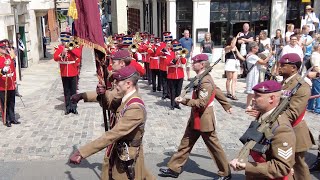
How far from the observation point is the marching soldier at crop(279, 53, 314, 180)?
478 cm

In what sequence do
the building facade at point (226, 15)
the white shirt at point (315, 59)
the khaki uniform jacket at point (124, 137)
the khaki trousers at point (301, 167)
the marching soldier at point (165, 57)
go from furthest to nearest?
the building facade at point (226, 15), the marching soldier at point (165, 57), the white shirt at point (315, 59), the khaki trousers at point (301, 167), the khaki uniform jacket at point (124, 137)

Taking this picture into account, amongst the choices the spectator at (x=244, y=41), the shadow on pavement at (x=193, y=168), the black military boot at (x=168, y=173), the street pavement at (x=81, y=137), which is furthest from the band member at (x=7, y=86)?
the spectator at (x=244, y=41)

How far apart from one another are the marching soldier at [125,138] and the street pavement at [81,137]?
6.41 feet

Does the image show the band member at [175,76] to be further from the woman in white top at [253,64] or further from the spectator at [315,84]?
the spectator at [315,84]

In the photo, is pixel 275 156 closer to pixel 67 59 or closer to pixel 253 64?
pixel 253 64

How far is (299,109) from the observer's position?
4.78 meters

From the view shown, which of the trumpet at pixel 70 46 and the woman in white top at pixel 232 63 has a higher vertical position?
the trumpet at pixel 70 46

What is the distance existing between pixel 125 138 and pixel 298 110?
7.41ft

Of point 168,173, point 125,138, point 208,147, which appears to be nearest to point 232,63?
point 208,147

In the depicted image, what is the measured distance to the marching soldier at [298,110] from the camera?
478 cm

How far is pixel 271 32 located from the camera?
19.3 meters

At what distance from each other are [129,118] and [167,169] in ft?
8.11

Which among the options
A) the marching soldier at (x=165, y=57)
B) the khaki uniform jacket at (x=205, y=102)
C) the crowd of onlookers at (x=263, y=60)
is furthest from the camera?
the marching soldier at (x=165, y=57)

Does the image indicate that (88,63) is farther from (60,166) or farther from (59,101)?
(60,166)
